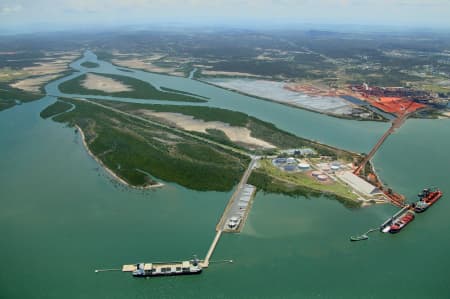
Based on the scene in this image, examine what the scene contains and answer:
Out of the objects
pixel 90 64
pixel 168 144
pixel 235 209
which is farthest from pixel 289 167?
pixel 90 64

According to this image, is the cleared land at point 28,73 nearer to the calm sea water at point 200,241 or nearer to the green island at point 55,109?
the green island at point 55,109

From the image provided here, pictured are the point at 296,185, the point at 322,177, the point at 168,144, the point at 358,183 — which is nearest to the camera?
the point at 358,183

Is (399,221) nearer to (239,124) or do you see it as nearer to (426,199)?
(426,199)

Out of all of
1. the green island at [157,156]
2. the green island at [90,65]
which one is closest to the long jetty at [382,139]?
the green island at [157,156]

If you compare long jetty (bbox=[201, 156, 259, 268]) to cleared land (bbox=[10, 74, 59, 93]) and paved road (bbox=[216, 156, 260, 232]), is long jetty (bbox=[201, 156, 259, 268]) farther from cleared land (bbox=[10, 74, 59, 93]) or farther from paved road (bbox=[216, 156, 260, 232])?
cleared land (bbox=[10, 74, 59, 93])

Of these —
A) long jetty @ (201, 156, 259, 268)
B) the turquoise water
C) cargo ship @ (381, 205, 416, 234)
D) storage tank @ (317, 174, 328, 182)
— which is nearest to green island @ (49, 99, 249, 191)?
long jetty @ (201, 156, 259, 268)
